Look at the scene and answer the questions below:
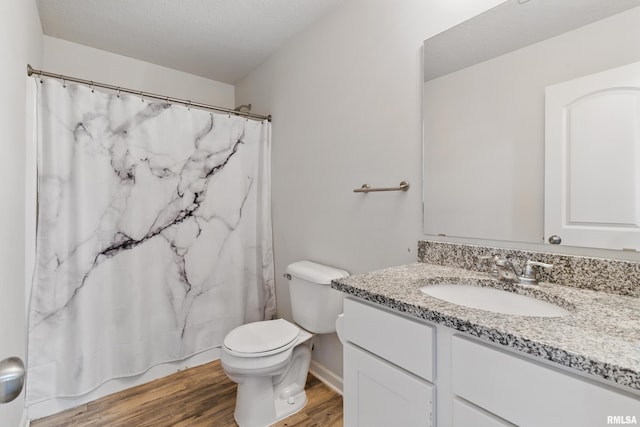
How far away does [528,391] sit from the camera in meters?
0.63

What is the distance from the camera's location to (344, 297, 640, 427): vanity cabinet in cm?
57

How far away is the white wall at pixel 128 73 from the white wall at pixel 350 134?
66 cm

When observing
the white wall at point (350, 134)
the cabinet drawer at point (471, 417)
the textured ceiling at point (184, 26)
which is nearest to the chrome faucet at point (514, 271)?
the white wall at point (350, 134)

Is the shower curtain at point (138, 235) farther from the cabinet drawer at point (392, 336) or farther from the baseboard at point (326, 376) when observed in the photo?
the cabinet drawer at point (392, 336)

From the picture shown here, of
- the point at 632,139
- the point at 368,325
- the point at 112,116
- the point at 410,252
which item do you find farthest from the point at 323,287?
the point at 112,116

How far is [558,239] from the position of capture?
1.04 m

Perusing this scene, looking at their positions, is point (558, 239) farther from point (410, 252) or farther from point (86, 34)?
point (86, 34)

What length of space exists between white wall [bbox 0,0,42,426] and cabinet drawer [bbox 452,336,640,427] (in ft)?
4.68

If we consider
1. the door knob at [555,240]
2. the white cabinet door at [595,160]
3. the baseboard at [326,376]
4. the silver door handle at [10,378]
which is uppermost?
the white cabinet door at [595,160]

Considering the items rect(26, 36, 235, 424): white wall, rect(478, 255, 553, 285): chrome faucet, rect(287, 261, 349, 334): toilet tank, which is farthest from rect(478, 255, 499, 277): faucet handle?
rect(26, 36, 235, 424): white wall

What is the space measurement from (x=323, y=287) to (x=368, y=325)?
0.76m

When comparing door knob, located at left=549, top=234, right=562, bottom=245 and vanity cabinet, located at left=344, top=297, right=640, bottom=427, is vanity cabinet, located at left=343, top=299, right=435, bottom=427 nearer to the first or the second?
vanity cabinet, located at left=344, top=297, right=640, bottom=427

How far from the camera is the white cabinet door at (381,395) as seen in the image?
0.83m

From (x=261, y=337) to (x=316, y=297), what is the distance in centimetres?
37
